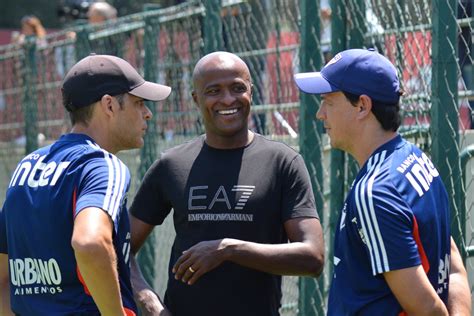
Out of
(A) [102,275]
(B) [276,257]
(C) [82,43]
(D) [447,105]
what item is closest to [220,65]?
(B) [276,257]

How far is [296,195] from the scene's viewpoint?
4.28 meters

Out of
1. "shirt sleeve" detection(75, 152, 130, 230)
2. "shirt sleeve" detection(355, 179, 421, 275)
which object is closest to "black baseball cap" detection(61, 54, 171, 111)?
"shirt sleeve" detection(75, 152, 130, 230)

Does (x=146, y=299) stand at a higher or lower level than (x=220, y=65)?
lower

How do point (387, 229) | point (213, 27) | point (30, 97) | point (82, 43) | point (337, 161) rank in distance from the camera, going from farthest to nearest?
1. point (30, 97)
2. point (82, 43)
3. point (213, 27)
4. point (337, 161)
5. point (387, 229)

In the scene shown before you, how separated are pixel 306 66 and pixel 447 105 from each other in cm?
116

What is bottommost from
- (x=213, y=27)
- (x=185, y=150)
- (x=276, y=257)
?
(x=276, y=257)

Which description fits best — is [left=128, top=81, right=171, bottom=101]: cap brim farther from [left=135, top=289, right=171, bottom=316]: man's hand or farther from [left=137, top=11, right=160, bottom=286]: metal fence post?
[left=137, top=11, right=160, bottom=286]: metal fence post

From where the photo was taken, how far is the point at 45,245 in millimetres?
3910

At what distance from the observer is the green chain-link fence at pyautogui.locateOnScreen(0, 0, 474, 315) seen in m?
4.52

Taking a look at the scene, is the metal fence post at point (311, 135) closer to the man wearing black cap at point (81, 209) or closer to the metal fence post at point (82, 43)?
the man wearing black cap at point (81, 209)

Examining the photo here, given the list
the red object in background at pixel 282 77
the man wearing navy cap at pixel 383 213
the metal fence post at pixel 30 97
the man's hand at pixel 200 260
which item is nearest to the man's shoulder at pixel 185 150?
the man's hand at pixel 200 260

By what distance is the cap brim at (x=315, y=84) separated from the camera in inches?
148

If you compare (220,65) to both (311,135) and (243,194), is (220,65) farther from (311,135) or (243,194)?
(311,135)

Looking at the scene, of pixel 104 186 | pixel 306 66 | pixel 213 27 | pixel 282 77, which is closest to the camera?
pixel 104 186
